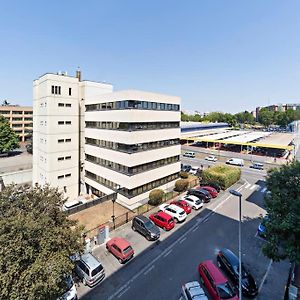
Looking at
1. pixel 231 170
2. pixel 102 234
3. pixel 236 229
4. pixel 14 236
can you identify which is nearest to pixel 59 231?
pixel 14 236

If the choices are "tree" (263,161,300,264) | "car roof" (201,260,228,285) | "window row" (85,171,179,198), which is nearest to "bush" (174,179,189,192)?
"window row" (85,171,179,198)

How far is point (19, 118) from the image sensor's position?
89.8m

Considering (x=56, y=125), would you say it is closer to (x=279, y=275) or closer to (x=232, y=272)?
(x=232, y=272)

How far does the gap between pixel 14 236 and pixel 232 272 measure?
1408 cm

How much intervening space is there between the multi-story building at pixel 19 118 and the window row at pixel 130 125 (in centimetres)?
6879

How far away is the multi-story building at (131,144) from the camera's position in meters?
26.8

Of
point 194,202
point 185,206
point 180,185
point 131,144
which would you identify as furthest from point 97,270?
point 180,185

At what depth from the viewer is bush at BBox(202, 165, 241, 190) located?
3469 centimetres

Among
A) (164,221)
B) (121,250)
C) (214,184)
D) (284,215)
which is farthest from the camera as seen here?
(214,184)

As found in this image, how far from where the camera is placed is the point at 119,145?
91.3ft

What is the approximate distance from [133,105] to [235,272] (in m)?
19.1

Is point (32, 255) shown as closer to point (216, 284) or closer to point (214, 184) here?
point (216, 284)

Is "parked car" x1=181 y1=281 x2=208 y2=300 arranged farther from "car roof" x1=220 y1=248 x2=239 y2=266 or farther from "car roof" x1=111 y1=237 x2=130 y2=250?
"car roof" x1=111 y1=237 x2=130 y2=250

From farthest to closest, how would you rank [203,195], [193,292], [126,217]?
[203,195]
[126,217]
[193,292]
